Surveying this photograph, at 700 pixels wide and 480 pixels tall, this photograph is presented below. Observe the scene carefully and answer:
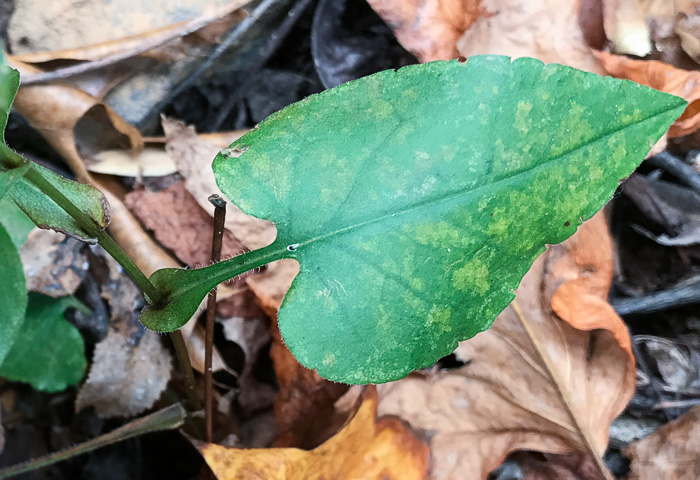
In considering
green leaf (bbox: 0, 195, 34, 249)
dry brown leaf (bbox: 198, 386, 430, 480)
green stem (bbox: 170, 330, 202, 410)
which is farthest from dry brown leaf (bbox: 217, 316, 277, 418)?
green leaf (bbox: 0, 195, 34, 249)

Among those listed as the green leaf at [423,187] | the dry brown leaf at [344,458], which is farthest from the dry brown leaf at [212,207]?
the green leaf at [423,187]

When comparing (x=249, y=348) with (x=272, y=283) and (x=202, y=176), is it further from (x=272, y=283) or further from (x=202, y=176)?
(x=202, y=176)

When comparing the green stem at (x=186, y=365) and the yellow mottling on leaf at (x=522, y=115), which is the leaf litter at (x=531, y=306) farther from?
the yellow mottling on leaf at (x=522, y=115)

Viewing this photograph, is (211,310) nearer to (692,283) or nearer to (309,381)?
(309,381)

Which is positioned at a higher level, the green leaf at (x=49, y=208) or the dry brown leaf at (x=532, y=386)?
the green leaf at (x=49, y=208)

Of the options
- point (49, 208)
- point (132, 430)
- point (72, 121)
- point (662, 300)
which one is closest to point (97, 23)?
point (72, 121)

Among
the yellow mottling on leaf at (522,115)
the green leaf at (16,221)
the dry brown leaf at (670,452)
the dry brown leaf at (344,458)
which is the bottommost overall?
the dry brown leaf at (670,452)
